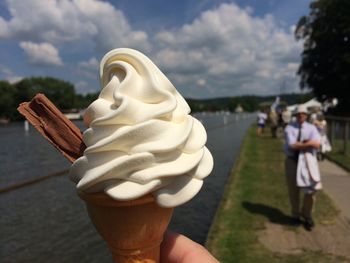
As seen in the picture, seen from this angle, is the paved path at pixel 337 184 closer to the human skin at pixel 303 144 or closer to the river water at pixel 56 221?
the human skin at pixel 303 144

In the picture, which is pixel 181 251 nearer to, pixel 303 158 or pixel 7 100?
pixel 303 158

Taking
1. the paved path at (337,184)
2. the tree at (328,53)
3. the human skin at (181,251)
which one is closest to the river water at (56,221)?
the paved path at (337,184)

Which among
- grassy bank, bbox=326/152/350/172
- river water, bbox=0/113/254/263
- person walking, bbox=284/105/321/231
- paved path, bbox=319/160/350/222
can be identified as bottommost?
river water, bbox=0/113/254/263

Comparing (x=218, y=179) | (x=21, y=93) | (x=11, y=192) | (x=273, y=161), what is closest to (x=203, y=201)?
A: (x=218, y=179)

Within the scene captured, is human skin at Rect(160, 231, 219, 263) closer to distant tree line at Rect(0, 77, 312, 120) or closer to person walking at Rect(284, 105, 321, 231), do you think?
person walking at Rect(284, 105, 321, 231)

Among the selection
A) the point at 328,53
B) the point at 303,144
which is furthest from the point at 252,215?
the point at 328,53

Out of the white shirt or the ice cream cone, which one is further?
the white shirt

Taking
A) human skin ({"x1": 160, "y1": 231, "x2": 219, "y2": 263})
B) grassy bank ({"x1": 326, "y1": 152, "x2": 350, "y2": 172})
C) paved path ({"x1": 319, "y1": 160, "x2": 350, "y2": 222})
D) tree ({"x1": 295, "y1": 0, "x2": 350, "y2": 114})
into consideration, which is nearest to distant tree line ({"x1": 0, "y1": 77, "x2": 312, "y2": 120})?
tree ({"x1": 295, "y1": 0, "x2": 350, "y2": 114})
